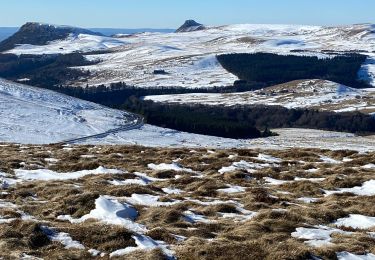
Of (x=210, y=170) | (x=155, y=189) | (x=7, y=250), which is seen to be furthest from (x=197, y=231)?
(x=210, y=170)

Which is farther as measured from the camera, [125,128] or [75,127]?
[125,128]

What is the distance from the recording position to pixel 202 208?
20484mm

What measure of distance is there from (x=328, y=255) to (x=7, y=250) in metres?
8.40

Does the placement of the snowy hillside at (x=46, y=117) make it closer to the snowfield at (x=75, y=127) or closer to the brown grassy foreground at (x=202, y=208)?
the snowfield at (x=75, y=127)

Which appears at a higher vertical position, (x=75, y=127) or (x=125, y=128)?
(x=75, y=127)

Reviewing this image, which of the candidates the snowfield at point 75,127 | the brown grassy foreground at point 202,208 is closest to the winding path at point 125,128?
the snowfield at point 75,127

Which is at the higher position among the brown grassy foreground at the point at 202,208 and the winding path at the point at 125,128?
the brown grassy foreground at the point at 202,208

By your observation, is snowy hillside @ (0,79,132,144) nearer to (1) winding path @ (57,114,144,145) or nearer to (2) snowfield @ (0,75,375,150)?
(2) snowfield @ (0,75,375,150)

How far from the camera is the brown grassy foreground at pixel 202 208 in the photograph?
1498 centimetres

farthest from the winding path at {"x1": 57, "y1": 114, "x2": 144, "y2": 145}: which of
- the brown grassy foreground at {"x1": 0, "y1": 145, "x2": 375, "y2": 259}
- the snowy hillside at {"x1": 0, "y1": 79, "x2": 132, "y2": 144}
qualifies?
the brown grassy foreground at {"x1": 0, "y1": 145, "x2": 375, "y2": 259}

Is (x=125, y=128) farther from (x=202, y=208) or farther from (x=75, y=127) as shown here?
(x=202, y=208)

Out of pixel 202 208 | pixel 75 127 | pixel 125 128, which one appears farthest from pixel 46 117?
pixel 202 208

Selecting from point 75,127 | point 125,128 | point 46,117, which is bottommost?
point 125,128

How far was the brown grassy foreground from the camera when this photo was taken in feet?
49.1
